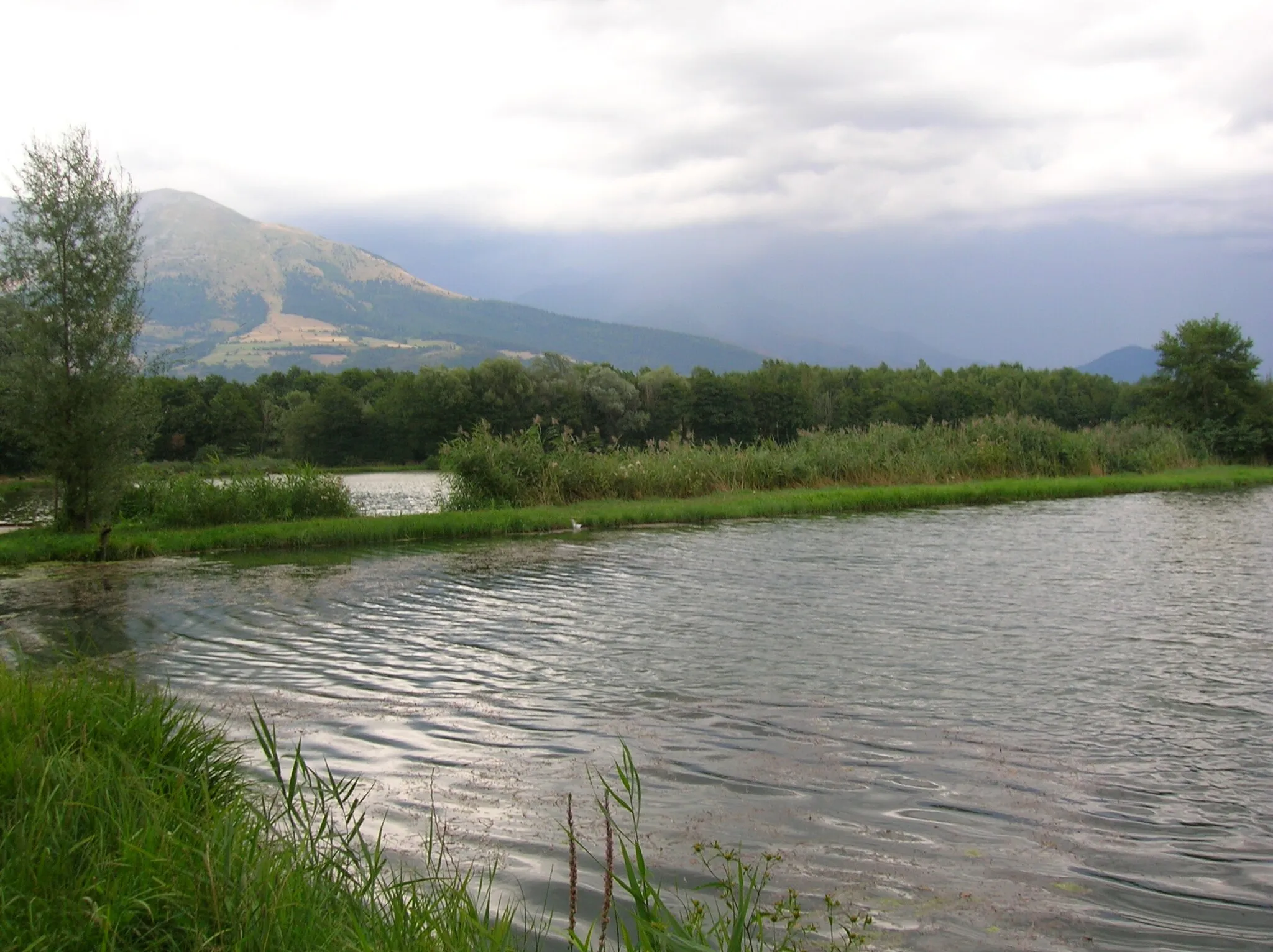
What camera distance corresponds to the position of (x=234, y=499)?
22.0 meters

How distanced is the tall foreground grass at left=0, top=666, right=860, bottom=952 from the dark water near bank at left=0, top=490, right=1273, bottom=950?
1.71 ft

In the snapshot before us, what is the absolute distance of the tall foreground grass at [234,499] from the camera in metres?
21.8

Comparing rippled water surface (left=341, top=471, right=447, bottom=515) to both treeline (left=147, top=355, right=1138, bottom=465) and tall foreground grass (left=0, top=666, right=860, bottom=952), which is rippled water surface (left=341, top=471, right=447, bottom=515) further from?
tall foreground grass (left=0, top=666, right=860, bottom=952)

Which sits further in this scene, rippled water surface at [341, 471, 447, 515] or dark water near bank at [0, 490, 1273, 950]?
rippled water surface at [341, 471, 447, 515]

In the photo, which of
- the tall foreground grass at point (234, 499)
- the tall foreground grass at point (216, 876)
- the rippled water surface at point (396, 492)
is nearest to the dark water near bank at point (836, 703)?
the tall foreground grass at point (216, 876)

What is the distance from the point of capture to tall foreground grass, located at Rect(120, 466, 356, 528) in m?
21.8

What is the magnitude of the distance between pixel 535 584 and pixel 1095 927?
11.0 meters

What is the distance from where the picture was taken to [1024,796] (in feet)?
18.8

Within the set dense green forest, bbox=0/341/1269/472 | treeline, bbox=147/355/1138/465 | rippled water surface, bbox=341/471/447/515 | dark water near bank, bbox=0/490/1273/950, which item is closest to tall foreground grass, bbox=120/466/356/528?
rippled water surface, bbox=341/471/447/515

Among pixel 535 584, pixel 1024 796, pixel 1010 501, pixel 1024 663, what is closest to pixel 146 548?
pixel 535 584

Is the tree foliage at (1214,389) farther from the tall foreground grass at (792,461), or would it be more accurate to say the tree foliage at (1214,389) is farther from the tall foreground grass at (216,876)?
the tall foreground grass at (216,876)

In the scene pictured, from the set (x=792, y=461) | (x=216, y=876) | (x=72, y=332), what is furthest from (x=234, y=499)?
(x=216, y=876)

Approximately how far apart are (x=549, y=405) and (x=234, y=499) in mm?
46194

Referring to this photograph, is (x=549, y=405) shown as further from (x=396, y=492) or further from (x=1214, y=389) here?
(x=1214, y=389)
